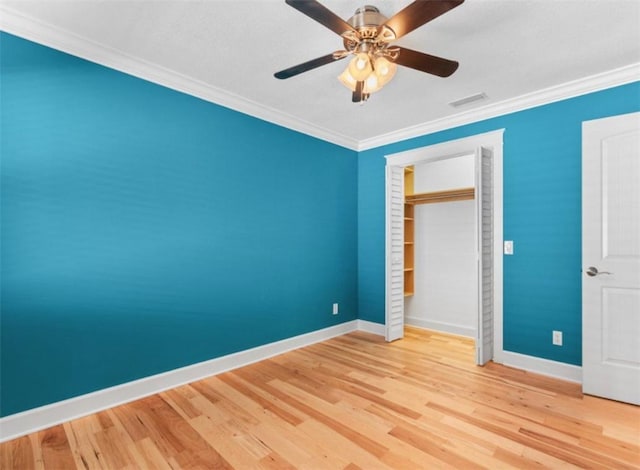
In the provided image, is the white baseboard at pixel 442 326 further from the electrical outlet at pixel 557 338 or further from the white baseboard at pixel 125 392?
the white baseboard at pixel 125 392

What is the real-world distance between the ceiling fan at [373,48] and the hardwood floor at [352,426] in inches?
86.1

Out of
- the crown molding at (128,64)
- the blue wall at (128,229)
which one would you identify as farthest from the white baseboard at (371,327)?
the crown molding at (128,64)

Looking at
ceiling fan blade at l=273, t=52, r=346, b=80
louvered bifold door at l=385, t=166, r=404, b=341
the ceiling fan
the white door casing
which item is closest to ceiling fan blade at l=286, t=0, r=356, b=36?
the ceiling fan

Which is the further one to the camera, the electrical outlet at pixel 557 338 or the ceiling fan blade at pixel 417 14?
the electrical outlet at pixel 557 338

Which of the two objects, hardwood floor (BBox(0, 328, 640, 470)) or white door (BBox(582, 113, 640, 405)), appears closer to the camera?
hardwood floor (BBox(0, 328, 640, 470))

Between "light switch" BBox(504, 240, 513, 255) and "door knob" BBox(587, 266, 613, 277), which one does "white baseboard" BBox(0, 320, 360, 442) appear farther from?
"door knob" BBox(587, 266, 613, 277)

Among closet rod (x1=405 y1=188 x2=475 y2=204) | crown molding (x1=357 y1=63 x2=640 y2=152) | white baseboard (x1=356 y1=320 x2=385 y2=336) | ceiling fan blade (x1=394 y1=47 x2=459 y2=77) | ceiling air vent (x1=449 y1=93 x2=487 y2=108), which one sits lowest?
white baseboard (x1=356 y1=320 x2=385 y2=336)

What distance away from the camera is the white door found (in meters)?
2.47

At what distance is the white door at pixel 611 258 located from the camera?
2.47m

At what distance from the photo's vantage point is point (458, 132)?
3594mm

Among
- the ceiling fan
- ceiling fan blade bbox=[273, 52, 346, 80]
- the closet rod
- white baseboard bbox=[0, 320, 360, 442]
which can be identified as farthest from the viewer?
the closet rod

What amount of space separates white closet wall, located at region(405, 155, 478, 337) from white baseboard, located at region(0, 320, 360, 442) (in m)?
1.96

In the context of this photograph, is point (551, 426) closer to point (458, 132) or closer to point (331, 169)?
point (458, 132)

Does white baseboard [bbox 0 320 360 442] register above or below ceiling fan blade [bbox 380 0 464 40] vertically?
below
